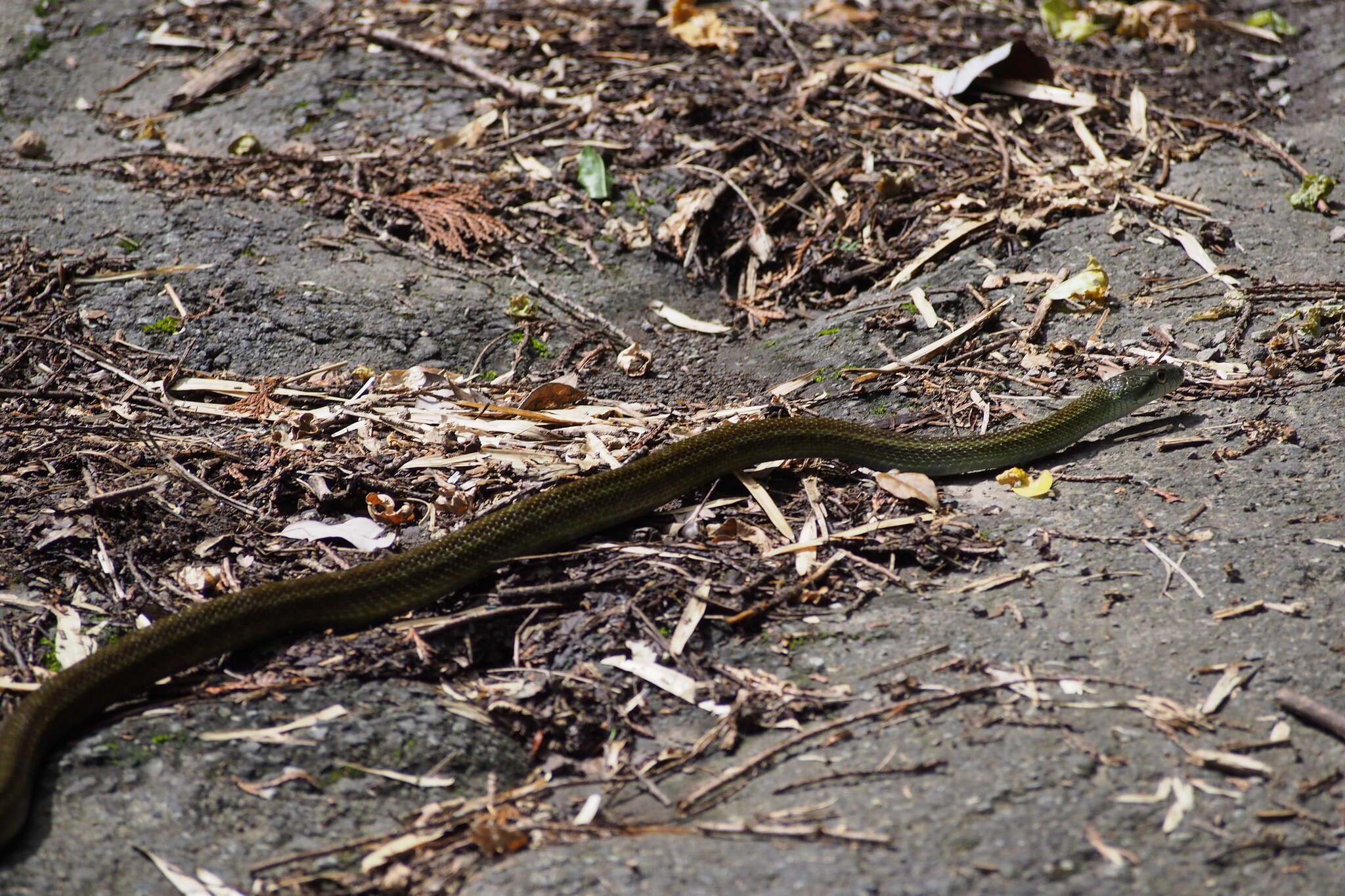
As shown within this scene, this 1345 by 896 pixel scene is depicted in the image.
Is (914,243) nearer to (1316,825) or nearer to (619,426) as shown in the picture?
(619,426)

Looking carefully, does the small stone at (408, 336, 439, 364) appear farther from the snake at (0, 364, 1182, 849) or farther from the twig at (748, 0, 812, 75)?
the twig at (748, 0, 812, 75)

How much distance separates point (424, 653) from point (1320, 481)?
13.7ft

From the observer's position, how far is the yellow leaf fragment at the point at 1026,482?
5.08 metres

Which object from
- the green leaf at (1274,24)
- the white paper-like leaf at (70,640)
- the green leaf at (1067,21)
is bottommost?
the white paper-like leaf at (70,640)

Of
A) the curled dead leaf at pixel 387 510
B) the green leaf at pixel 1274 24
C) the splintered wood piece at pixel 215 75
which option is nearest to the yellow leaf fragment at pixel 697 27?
the splintered wood piece at pixel 215 75

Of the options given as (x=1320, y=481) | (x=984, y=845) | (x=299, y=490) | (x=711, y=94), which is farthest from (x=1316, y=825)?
(x=711, y=94)

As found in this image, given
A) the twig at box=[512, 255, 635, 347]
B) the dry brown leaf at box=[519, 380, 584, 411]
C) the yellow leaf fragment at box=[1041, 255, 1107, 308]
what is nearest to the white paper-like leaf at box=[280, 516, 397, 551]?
the dry brown leaf at box=[519, 380, 584, 411]

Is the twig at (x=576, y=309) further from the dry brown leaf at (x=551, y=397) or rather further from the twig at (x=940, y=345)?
the twig at (x=940, y=345)

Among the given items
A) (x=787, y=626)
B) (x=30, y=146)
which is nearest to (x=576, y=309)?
(x=787, y=626)

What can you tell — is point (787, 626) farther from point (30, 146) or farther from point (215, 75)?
point (215, 75)

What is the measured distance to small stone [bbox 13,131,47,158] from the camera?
315 inches

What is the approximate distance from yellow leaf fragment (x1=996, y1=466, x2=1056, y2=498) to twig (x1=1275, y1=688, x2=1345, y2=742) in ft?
5.25

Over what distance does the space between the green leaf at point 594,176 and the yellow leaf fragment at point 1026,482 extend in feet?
12.5

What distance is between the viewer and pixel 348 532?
4.88m
